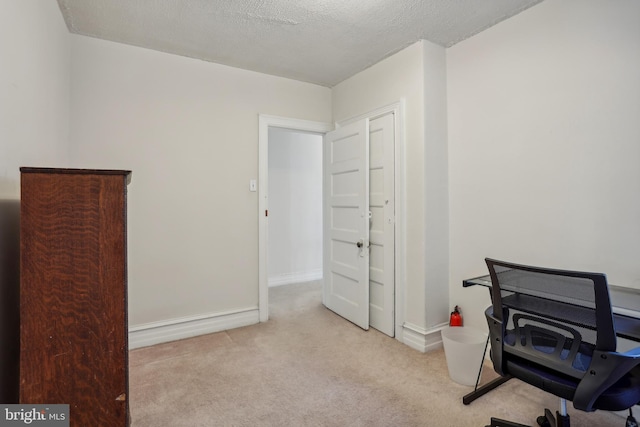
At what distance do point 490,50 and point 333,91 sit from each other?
1.62 metres

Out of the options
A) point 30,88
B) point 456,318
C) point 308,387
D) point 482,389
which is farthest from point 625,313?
point 30,88

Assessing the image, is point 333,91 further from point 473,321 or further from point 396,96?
point 473,321

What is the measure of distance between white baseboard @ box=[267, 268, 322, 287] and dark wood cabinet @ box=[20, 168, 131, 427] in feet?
11.7

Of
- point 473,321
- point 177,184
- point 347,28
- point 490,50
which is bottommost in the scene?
point 473,321

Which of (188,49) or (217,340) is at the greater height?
→ (188,49)

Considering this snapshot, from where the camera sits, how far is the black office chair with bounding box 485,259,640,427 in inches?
46.6

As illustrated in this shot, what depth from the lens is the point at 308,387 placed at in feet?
6.79

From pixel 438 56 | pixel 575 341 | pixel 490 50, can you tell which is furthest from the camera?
pixel 438 56

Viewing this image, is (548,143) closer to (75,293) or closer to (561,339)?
(561,339)

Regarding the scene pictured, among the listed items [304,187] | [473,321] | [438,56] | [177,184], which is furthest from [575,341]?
[304,187]

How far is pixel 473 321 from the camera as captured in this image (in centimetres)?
252

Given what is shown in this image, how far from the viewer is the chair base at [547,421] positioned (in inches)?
58.6

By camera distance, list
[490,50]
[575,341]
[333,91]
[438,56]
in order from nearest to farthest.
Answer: [575,341]
[490,50]
[438,56]
[333,91]

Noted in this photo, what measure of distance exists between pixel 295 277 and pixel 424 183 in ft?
9.48
